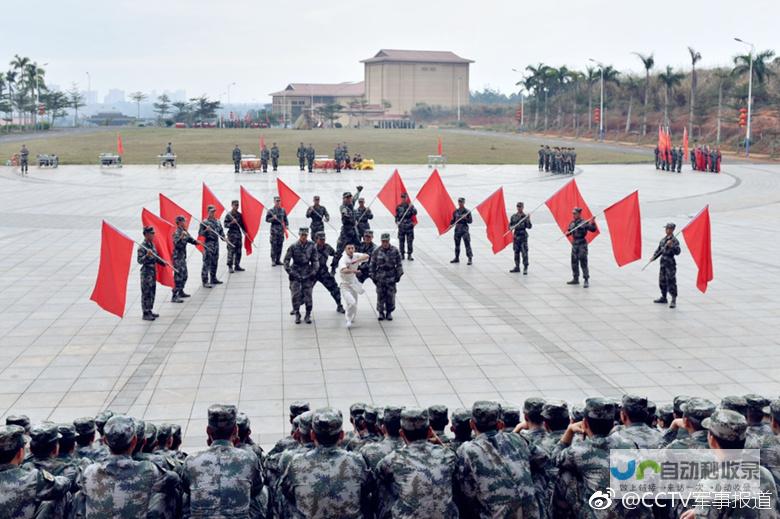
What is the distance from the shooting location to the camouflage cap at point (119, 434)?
16.8ft

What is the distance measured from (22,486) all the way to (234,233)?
42.8ft

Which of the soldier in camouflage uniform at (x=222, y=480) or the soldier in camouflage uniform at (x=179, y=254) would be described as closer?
the soldier in camouflage uniform at (x=222, y=480)

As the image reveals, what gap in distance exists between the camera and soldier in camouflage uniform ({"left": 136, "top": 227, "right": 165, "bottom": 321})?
13.9m

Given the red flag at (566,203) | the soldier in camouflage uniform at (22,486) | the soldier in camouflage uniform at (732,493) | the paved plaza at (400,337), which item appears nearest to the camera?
the soldier in camouflage uniform at (732,493)

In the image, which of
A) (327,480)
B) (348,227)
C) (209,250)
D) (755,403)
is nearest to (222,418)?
(327,480)

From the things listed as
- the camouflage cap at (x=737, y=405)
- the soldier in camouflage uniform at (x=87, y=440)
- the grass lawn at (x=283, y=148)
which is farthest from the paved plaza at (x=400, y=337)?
the grass lawn at (x=283, y=148)

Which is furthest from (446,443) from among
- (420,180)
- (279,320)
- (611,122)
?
(611,122)

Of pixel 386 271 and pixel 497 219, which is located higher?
pixel 497 219

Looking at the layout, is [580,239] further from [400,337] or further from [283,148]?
[283,148]

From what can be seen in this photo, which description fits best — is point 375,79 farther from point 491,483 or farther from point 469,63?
point 491,483

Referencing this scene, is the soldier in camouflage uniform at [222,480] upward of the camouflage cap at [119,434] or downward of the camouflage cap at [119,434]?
downward

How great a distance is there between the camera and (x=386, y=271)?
1364 centimetres

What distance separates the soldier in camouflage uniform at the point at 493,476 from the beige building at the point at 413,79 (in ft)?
424

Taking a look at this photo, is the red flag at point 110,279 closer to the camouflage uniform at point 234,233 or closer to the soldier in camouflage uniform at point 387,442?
the camouflage uniform at point 234,233
